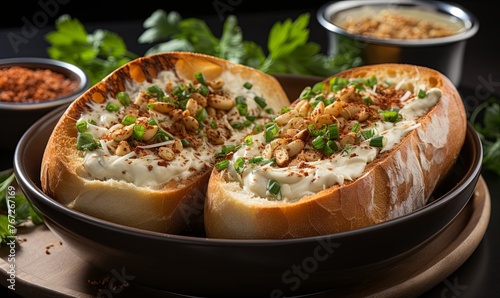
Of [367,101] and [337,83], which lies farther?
[337,83]

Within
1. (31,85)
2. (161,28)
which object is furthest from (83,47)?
(31,85)

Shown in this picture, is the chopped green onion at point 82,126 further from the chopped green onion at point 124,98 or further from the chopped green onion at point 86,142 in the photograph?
the chopped green onion at point 124,98

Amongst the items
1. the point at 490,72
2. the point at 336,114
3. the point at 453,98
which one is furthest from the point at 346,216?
the point at 490,72

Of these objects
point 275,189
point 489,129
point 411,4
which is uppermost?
point 275,189

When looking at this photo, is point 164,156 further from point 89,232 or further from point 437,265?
point 437,265

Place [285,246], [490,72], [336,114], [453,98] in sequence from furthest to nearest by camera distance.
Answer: [490,72] → [453,98] → [336,114] → [285,246]

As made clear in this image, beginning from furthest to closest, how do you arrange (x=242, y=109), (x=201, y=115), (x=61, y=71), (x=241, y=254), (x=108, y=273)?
(x=61, y=71) → (x=242, y=109) → (x=201, y=115) → (x=108, y=273) → (x=241, y=254)

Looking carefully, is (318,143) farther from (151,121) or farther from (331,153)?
(151,121)

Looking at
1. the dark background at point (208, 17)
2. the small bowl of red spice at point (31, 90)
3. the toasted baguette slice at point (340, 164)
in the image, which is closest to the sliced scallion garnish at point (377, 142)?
the toasted baguette slice at point (340, 164)
